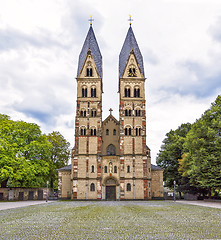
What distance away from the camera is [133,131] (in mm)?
49781

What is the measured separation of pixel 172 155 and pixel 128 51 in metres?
22.4

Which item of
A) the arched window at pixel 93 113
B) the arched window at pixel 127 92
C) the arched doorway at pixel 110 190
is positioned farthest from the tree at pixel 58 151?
the arched window at pixel 127 92

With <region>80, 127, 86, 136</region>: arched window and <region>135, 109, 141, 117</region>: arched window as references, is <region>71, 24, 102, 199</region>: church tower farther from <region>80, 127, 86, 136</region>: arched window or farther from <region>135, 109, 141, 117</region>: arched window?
<region>135, 109, 141, 117</region>: arched window

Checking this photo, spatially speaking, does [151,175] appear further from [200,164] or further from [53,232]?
[53,232]

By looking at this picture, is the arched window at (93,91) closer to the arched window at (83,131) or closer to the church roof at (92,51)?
the church roof at (92,51)

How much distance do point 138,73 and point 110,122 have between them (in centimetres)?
1101

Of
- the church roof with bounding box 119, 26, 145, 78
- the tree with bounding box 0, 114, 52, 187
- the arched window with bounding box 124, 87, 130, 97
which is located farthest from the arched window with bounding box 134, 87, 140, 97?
the tree with bounding box 0, 114, 52, 187

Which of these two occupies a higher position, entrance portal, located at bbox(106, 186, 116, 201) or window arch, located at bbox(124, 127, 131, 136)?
window arch, located at bbox(124, 127, 131, 136)

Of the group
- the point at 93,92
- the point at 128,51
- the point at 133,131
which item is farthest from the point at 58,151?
the point at 128,51

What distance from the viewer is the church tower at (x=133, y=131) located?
47.7 metres

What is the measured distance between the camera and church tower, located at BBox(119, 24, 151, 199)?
157 feet

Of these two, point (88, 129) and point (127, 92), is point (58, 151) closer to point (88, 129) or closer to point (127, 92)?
point (88, 129)

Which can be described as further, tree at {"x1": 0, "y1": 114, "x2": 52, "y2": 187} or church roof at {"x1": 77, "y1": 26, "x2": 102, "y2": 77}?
church roof at {"x1": 77, "y1": 26, "x2": 102, "y2": 77}

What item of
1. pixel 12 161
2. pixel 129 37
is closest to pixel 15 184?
pixel 12 161
